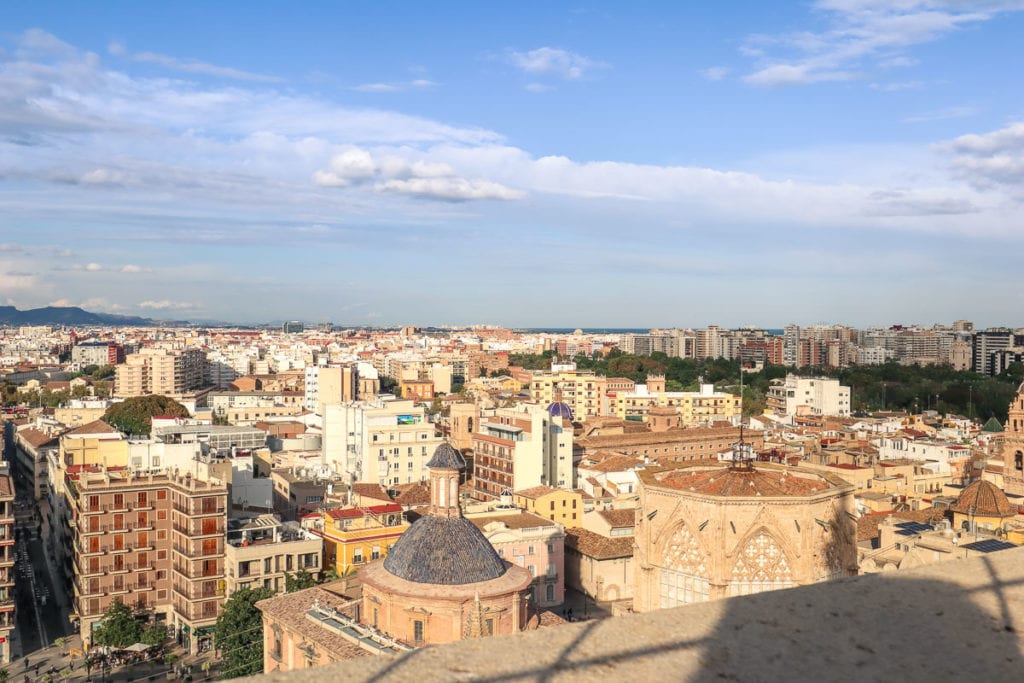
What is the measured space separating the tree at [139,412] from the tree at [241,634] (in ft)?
95.6

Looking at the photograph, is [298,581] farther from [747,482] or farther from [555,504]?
[747,482]

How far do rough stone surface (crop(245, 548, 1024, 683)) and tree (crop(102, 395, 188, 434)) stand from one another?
150 feet

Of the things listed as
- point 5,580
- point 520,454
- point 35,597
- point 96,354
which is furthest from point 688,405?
point 96,354

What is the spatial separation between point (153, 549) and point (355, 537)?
5.11 m

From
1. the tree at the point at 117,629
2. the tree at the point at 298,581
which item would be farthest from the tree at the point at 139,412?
the tree at the point at 298,581

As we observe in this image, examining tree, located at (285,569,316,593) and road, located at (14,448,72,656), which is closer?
tree, located at (285,569,316,593)

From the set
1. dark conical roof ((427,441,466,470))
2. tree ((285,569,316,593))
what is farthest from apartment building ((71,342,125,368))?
dark conical roof ((427,441,466,470))

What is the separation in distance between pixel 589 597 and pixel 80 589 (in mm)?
11863

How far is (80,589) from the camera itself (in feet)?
73.2

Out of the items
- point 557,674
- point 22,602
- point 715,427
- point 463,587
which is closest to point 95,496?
point 22,602

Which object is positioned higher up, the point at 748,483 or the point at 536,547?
the point at 748,483

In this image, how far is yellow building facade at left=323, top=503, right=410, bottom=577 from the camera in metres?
21.5

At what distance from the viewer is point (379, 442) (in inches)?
1335

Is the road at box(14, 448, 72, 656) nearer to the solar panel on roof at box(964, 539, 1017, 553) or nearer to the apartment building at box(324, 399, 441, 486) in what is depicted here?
the apartment building at box(324, 399, 441, 486)
